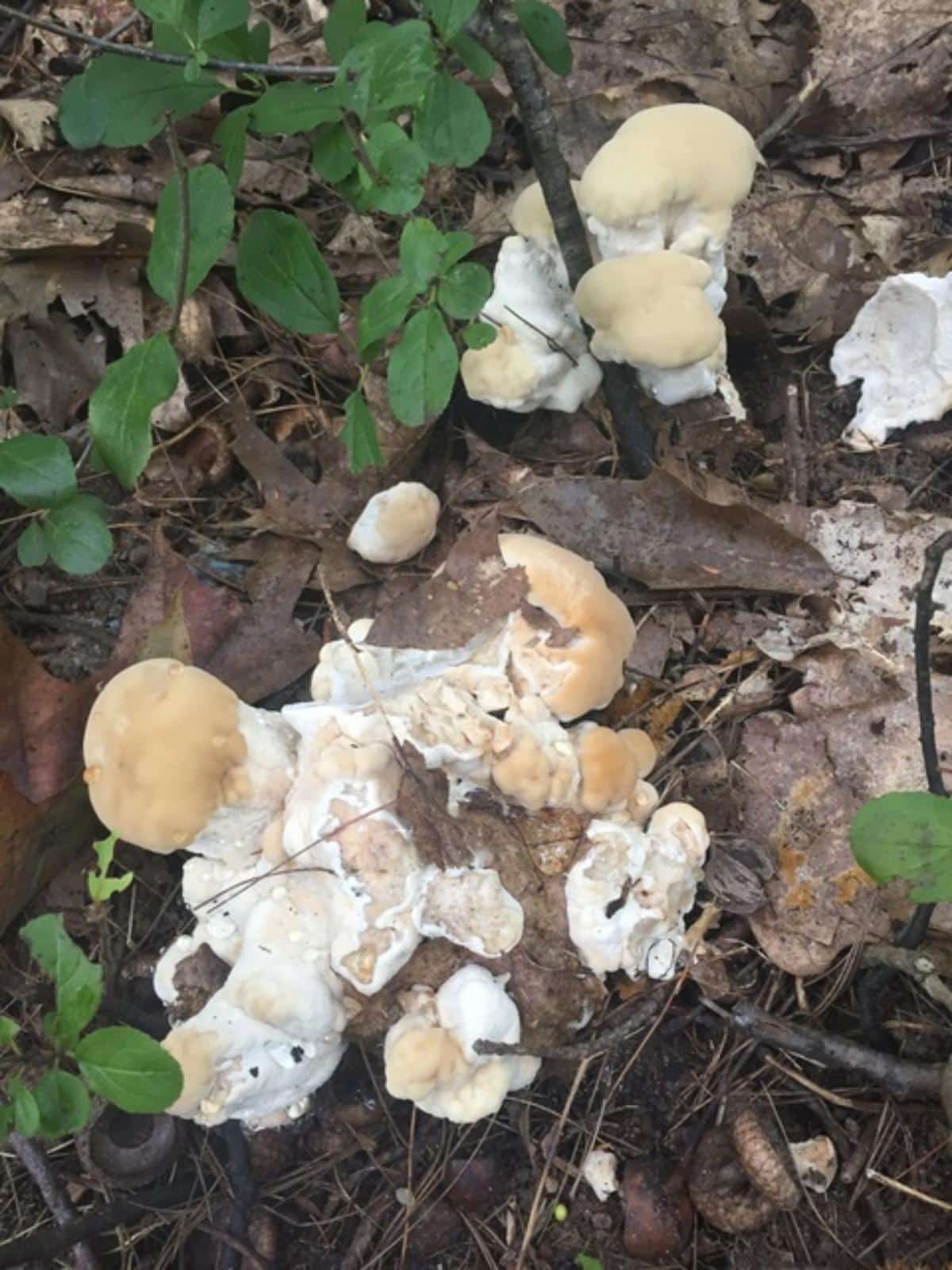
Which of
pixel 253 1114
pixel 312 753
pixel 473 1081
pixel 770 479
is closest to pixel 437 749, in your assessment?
pixel 312 753

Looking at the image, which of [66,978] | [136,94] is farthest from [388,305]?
[66,978]

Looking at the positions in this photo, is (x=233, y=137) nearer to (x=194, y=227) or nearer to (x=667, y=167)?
(x=194, y=227)

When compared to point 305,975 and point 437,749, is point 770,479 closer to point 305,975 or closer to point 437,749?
point 437,749

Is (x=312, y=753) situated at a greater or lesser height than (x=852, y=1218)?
greater

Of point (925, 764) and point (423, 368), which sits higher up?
point (423, 368)

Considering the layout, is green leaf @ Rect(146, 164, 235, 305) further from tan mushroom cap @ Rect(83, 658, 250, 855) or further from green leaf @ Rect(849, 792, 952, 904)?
green leaf @ Rect(849, 792, 952, 904)

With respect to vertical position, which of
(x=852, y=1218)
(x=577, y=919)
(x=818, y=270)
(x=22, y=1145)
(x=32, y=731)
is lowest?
(x=852, y=1218)

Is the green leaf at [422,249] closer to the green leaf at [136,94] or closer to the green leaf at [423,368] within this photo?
the green leaf at [423,368]
